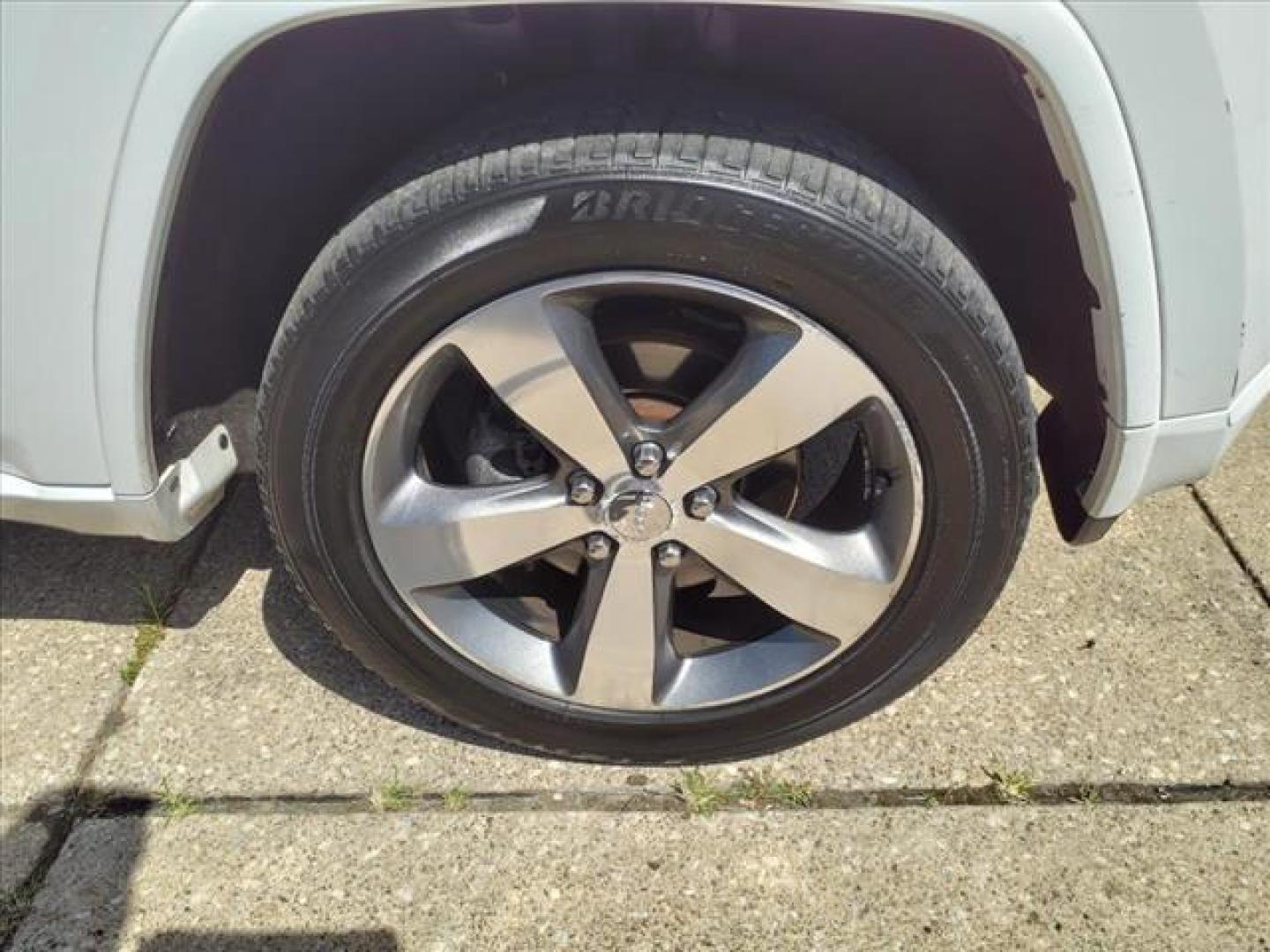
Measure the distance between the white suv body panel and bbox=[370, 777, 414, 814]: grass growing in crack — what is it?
677 mm

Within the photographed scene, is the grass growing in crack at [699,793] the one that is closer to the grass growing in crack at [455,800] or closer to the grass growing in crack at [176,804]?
the grass growing in crack at [455,800]

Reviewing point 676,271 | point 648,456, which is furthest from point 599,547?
point 676,271

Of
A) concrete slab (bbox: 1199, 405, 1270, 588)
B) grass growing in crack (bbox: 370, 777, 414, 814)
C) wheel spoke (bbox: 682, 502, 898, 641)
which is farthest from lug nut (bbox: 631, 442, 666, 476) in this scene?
concrete slab (bbox: 1199, 405, 1270, 588)

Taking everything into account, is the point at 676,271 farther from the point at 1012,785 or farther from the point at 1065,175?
the point at 1012,785

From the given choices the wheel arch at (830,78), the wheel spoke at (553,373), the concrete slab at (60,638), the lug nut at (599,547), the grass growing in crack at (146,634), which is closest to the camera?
the wheel arch at (830,78)

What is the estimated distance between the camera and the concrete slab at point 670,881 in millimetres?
1911

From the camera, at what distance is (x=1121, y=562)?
8.41 feet

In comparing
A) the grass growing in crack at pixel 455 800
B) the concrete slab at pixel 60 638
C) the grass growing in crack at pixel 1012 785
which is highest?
the grass growing in crack at pixel 1012 785

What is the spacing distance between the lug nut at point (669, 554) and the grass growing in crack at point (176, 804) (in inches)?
37.7

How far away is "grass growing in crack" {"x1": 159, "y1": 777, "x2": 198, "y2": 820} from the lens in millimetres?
2129

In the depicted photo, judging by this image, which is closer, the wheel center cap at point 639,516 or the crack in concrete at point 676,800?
the wheel center cap at point 639,516

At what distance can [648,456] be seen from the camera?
1829 millimetres

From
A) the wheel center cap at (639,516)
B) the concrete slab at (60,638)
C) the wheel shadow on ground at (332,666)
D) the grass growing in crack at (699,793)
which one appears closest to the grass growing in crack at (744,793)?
the grass growing in crack at (699,793)

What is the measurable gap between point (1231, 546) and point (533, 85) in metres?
1.82
